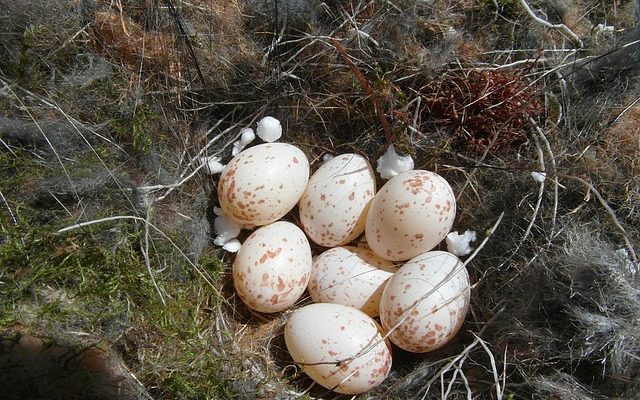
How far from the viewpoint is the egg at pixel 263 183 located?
1.78m

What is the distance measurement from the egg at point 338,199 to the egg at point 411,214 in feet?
0.19

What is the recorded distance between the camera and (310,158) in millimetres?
2055

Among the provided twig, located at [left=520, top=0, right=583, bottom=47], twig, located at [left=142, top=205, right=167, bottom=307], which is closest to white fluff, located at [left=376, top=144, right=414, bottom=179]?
twig, located at [left=520, top=0, right=583, bottom=47]

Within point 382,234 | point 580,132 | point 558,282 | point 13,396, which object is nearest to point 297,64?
point 382,234

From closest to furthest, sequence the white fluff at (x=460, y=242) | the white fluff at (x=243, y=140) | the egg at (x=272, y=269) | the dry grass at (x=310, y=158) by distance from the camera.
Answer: the dry grass at (x=310, y=158)
the egg at (x=272, y=269)
the white fluff at (x=460, y=242)
the white fluff at (x=243, y=140)

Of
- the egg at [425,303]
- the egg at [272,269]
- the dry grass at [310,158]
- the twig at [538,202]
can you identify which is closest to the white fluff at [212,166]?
the dry grass at [310,158]

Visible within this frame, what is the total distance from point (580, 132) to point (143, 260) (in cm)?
141

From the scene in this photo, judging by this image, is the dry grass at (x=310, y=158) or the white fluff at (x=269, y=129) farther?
the white fluff at (x=269, y=129)

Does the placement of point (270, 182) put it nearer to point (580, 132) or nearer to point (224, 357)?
point (224, 357)

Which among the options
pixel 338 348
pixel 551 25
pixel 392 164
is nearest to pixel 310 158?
pixel 392 164

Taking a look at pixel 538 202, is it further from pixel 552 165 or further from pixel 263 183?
pixel 263 183

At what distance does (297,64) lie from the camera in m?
1.95

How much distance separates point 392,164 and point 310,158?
307 mm

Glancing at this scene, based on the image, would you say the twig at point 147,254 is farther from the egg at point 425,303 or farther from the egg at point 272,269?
the egg at point 425,303
